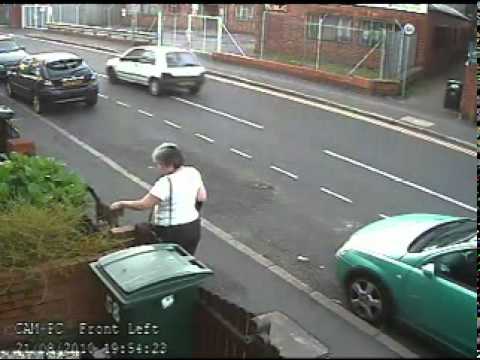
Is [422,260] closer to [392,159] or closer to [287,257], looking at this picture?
[287,257]

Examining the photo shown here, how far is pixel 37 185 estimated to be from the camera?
238 inches

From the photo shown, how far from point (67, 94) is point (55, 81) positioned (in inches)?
16.6

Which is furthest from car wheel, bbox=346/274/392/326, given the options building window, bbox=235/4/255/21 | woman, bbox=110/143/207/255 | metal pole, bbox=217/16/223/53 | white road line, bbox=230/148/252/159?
building window, bbox=235/4/255/21

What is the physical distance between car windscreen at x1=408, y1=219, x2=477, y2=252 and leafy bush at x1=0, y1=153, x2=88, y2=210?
3.20m

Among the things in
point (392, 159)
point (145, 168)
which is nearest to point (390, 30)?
point (392, 159)

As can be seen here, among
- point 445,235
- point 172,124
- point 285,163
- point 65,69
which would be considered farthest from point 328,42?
point 445,235

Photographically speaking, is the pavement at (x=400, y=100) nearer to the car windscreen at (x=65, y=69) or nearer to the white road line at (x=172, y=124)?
the white road line at (x=172, y=124)

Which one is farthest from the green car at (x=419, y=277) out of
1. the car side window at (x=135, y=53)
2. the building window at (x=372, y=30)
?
the building window at (x=372, y=30)

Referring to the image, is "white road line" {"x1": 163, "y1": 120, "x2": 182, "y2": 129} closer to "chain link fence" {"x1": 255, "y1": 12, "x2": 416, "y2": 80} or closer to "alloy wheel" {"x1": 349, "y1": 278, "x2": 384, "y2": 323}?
"chain link fence" {"x1": 255, "y1": 12, "x2": 416, "y2": 80}

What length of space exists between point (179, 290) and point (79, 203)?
7.23 ft

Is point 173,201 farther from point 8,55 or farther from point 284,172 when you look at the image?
point 8,55

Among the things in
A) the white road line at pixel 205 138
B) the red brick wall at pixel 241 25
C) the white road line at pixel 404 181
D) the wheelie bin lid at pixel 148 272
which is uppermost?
the red brick wall at pixel 241 25

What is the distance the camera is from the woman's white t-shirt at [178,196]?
17.8 ft

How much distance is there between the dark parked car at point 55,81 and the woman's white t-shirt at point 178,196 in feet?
39.8
